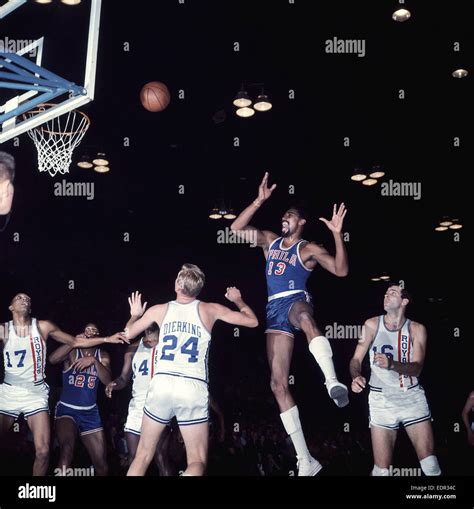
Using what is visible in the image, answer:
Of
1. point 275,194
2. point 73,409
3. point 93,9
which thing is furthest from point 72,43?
point 275,194

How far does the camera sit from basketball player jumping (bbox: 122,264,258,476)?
6.01 meters

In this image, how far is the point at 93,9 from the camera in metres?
6.48

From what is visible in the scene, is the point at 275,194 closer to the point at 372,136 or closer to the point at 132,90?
the point at 372,136

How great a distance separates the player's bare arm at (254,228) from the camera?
7.84 metres

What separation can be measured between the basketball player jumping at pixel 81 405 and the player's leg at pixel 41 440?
0.47 metres

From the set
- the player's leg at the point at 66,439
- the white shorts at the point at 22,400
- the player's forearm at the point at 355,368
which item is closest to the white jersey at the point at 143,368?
the player's leg at the point at 66,439

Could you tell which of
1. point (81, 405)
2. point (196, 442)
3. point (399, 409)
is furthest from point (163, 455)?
point (399, 409)

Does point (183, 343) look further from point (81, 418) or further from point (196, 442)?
point (81, 418)

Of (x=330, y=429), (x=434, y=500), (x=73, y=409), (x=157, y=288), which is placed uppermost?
(x=157, y=288)

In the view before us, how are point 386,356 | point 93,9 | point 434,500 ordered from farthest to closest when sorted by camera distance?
point 386,356
point 93,9
point 434,500

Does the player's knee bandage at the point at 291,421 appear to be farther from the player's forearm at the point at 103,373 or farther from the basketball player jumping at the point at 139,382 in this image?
the player's forearm at the point at 103,373

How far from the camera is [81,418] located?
8078 millimetres

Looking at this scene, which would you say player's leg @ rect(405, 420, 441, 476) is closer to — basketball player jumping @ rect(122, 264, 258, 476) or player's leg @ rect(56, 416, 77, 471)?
basketball player jumping @ rect(122, 264, 258, 476)

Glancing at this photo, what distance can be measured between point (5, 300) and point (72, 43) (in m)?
8.48
